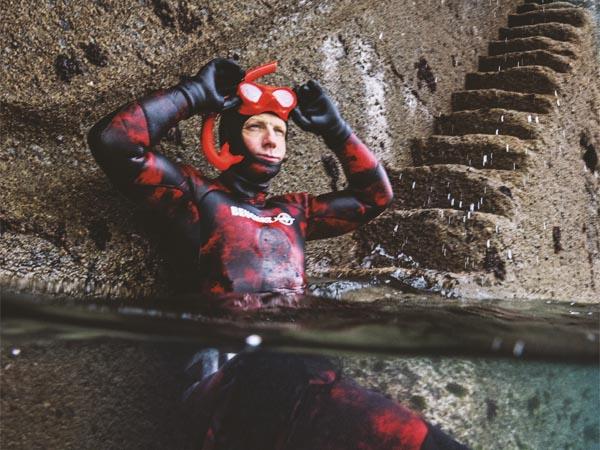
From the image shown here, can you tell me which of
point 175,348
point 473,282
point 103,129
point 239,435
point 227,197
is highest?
point 103,129

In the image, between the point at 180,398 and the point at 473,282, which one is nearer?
the point at 180,398

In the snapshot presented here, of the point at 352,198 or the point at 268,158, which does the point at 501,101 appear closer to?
the point at 352,198

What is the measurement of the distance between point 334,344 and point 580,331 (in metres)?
0.96

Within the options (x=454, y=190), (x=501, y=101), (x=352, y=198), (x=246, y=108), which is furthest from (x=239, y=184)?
(x=501, y=101)

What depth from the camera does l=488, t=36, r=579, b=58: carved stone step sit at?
5289 millimetres

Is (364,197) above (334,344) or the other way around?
above

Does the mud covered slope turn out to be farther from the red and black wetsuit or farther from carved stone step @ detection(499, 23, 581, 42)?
the red and black wetsuit

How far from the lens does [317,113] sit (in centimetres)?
302

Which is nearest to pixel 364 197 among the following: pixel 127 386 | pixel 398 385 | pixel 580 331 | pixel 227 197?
pixel 227 197

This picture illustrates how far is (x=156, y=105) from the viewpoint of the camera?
2600 mm

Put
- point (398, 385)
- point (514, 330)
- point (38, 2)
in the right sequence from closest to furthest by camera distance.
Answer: point (514, 330) → point (398, 385) → point (38, 2)

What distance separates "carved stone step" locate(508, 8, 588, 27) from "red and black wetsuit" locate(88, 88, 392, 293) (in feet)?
13.6

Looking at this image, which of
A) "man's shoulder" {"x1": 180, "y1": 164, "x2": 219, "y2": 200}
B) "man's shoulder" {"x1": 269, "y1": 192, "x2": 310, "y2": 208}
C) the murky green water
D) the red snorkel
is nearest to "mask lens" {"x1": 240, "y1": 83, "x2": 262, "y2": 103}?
the red snorkel

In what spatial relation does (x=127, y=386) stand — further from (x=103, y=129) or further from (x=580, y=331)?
(x=580, y=331)
